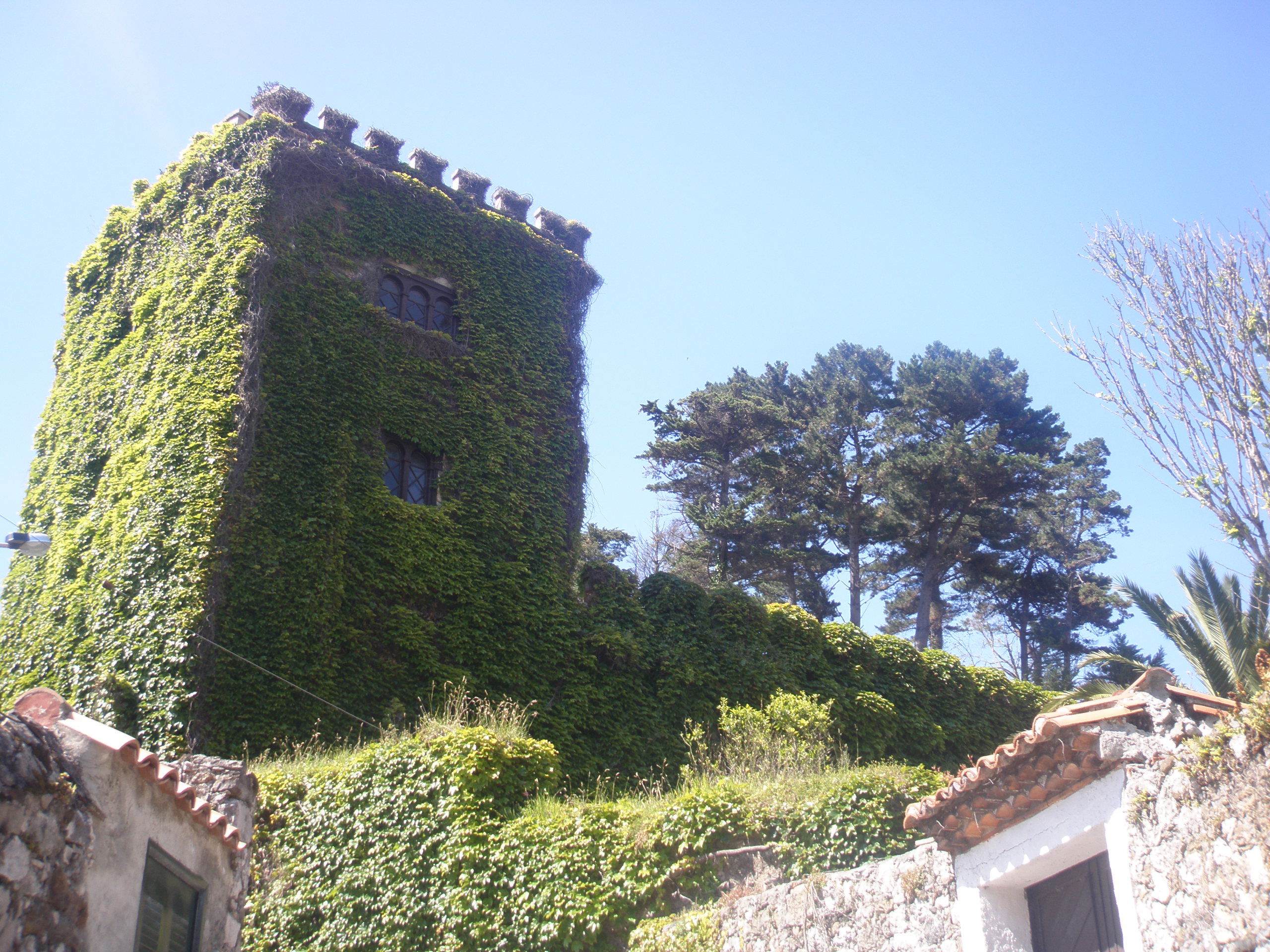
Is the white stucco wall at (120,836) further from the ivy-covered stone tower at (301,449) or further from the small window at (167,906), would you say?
the ivy-covered stone tower at (301,449)

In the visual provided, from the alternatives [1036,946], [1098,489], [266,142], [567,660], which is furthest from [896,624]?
[1036,946]

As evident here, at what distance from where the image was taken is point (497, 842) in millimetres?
10875

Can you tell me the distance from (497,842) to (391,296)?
37.6 feet

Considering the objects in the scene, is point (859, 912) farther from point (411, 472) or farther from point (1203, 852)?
point (411, 472)

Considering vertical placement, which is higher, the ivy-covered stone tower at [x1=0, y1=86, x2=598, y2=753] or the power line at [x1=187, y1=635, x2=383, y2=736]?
the ivy-covered stone tower at [x1=0, y1=86, x2=598, y2=753]

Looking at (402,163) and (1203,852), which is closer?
(1203,852)

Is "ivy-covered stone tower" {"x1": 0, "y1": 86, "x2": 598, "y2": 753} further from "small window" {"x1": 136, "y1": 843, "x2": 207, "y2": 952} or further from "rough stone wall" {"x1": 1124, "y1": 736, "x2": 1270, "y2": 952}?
"rough stone wall" {"x1": 1124, "y1": 736, "x2": 1270, "y2": 952}

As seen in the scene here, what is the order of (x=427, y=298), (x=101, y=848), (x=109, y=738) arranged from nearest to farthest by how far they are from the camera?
(x=101, y=848), (x=109, y=738), (x=427, y=298)

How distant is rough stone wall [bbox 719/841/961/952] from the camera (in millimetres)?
7773

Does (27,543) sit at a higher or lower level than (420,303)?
lower

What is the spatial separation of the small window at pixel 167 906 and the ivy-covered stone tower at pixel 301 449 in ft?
20.6

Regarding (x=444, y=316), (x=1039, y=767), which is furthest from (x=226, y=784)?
(x=444, y=316)

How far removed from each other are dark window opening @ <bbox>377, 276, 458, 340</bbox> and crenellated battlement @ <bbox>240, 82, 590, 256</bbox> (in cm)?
252

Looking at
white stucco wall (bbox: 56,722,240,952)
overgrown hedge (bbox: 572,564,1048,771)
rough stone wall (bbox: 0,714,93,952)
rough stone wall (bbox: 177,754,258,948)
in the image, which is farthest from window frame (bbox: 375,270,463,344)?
rough stone wall (bbox: 0,714,93,952)
